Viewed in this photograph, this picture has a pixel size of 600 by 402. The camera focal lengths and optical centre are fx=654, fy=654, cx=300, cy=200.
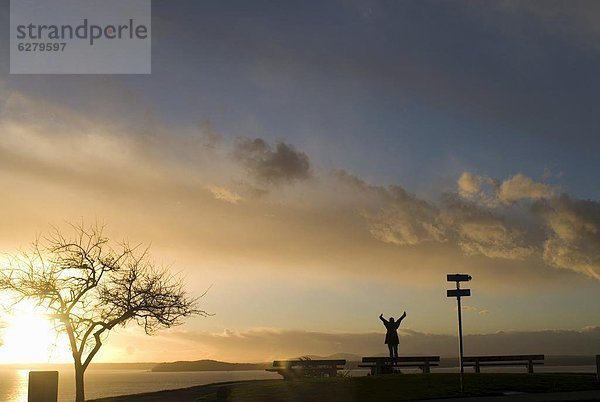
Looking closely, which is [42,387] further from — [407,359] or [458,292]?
[407,359]

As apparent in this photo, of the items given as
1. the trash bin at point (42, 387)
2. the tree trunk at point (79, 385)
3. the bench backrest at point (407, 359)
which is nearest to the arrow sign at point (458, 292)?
the bench backrest at point (407, 359)

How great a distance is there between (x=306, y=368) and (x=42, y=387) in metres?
18.5

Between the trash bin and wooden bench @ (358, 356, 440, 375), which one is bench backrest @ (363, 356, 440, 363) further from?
the trash bin

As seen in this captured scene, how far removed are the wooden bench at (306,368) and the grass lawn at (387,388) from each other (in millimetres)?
5048

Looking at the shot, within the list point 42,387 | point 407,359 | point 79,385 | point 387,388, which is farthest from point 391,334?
point 42,387

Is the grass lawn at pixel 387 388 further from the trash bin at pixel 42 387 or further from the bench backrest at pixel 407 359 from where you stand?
the trash bin at pixel 42 387

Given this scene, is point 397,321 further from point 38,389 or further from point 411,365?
point 38,389

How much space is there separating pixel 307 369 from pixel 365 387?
894 centimetres

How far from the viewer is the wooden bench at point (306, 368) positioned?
33.4 m

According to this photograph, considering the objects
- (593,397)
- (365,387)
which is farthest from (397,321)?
(593,397)

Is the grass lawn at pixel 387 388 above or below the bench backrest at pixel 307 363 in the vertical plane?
below

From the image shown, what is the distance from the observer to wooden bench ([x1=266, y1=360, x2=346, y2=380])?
33.4 meters

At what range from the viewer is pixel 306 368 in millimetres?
34312

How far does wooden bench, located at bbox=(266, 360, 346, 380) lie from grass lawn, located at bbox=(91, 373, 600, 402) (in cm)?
505
